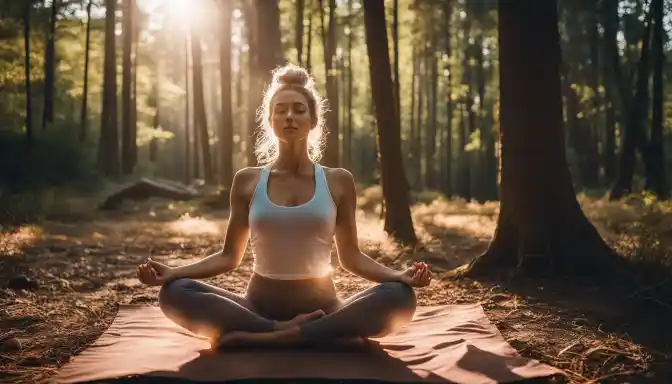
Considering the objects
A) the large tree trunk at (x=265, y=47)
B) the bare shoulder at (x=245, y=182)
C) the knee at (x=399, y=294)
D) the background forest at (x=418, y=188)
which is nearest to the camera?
the knee at (x=399, y=294)

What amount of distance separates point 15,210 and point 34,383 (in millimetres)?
9028

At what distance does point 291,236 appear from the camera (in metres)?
3.61

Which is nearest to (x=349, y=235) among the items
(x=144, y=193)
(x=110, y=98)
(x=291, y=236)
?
(x=291, y=236)

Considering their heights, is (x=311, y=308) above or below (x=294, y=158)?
below

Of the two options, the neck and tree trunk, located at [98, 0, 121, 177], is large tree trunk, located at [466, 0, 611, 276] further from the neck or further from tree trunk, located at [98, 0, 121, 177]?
tree trunk, located at [98, 0, 121, 177]

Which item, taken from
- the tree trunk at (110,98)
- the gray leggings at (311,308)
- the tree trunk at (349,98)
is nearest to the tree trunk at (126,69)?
the tree trunk at (110,98)

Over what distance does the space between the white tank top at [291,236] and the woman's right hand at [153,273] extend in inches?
21.4

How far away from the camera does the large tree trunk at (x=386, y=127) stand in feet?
30.7

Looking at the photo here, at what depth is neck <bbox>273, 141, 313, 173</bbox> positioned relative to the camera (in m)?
3.88

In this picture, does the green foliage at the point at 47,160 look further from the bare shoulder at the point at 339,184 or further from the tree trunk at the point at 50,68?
the bare shoulder at the point at 339,184

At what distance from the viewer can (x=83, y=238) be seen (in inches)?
404

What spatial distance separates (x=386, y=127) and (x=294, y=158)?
19.1 ft

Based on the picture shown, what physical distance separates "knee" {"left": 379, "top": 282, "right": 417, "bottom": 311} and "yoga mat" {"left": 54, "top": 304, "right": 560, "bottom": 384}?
29 cm

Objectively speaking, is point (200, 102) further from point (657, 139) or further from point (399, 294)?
point (399, 294)
